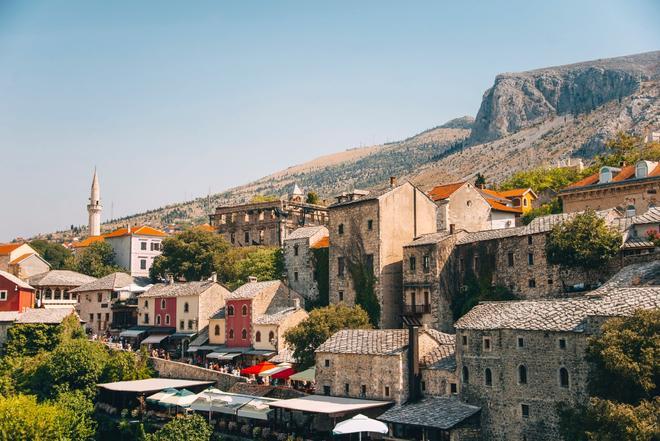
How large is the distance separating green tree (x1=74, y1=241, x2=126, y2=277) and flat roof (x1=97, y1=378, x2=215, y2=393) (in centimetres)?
3379

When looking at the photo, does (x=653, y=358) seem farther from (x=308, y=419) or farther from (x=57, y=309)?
(x=57, y=309)

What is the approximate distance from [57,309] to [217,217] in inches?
921

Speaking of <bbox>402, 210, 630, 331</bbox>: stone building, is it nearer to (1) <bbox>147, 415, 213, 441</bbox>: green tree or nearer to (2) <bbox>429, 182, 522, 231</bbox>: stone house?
(2) <bbox>429, 182, 522, 231</bbox>: stone house

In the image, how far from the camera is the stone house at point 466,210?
6123 cm

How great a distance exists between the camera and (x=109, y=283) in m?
76.7

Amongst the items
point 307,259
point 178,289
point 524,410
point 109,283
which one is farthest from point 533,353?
point 109,283

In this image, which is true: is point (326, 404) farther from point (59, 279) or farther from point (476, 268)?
point (59, 279)

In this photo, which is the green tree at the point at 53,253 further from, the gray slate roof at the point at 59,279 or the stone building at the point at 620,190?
the stone building at the point at 620,190

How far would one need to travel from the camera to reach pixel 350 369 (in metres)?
44.9

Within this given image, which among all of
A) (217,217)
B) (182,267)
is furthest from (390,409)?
(217,217)

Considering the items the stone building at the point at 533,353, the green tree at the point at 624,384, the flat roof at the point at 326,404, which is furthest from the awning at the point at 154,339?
the green tree at the point at 624,384

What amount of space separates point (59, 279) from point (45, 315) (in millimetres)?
13923

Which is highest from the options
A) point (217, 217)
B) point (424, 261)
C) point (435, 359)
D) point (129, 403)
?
point (217, 217)

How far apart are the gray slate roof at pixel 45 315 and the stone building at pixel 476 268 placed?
104 ft
